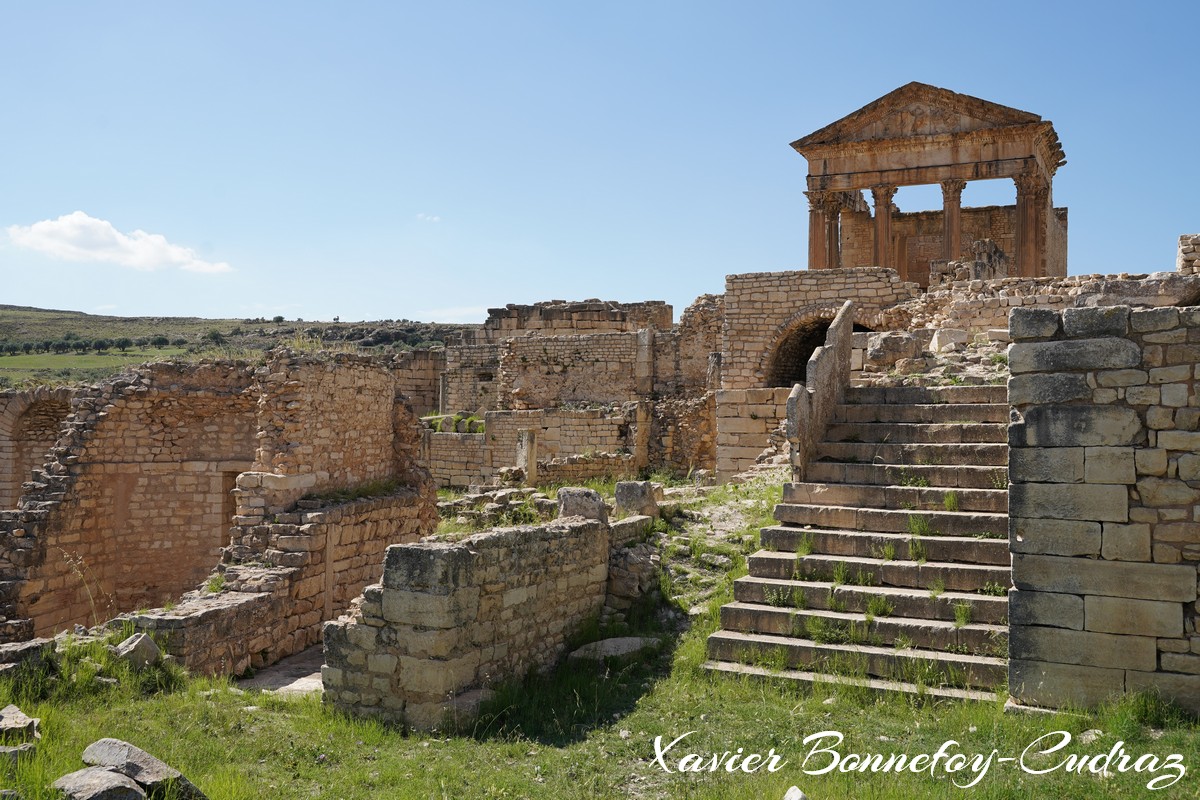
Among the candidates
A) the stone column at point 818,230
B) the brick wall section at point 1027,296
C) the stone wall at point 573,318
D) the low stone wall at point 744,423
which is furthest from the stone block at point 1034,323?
the stone wall at point 573,318

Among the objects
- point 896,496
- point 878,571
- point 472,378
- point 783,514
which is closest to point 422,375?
point 472,378

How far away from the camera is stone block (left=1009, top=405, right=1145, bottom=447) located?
6.21 metres

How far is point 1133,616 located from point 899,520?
8.27ft

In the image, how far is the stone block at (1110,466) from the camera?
618cm

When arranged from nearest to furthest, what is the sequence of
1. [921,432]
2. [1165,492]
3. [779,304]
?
[1165,492], [921,432], [779,304]

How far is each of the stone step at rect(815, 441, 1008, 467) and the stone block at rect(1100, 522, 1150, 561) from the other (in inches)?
106

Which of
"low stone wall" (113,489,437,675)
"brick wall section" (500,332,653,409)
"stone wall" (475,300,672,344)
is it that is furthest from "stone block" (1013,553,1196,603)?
"stone wall" (475,300,672,344)

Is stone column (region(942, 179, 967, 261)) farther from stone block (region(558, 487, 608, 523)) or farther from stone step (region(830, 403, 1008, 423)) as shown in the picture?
stone block (region(558, 487, 608, 523))

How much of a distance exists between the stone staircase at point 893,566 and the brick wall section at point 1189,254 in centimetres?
591

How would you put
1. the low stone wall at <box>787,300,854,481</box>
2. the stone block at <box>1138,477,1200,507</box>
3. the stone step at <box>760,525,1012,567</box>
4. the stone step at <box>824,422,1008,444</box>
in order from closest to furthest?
1. the stone block at <box>1138,477,1200,507</box>
2. the stone step at <box>760,525,1012,567</box>
3. the low stone wall at <box>787,300,854,481</box>
4. the stone step at <box>824,422,1008,444</box>

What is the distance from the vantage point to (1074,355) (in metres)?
6.38

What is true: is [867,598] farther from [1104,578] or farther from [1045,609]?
[1104,578]

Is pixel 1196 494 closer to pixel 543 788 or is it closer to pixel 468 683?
pixel 543 788

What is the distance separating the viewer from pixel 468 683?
23.5 feet
